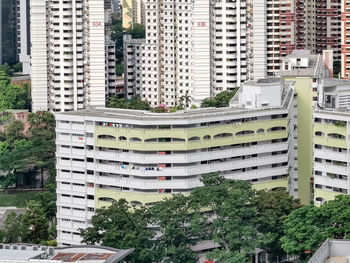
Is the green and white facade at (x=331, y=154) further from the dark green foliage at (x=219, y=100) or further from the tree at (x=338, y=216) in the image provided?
the dark green foliage at (x=219, y=100)

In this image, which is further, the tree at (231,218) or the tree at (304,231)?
the tree at (231,218)

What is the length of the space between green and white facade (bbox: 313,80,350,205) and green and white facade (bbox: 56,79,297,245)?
793 cm

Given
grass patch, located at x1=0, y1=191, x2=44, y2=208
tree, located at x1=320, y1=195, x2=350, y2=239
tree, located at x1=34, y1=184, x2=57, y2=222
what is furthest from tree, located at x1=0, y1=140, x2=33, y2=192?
tree, located at x1=320, y1=195, x2=350, y2=239

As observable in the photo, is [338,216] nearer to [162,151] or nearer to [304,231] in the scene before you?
[304,231]

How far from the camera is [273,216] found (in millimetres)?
129750

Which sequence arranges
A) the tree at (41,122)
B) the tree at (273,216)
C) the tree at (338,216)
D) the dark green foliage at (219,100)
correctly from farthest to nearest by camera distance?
1. the tree at (41,122)
2. the dark green foliage at (219,100)
3. the tree at (273,216)
4. the tree at (338,216)

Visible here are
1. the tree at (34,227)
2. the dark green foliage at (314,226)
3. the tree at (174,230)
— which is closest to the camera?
the dark green foliage at (314,226)

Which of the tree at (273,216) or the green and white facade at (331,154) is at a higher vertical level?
the green and white facade at (331,154)

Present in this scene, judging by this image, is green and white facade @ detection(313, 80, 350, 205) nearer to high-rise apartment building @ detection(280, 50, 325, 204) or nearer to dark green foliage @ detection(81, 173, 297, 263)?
dark green foliage @ detection(81, 173, 297, 263)

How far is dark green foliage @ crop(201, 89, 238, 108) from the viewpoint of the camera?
189 meters

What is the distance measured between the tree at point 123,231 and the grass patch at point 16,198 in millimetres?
43072

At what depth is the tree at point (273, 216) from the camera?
129375 millimetres

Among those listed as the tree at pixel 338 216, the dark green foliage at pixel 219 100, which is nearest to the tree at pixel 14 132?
the dark green foliage at pixel 219 100

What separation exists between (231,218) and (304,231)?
722 cm
